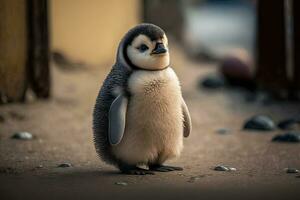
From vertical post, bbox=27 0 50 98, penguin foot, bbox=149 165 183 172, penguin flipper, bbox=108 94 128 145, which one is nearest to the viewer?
penguin flipper, bbox=108 94 128 145

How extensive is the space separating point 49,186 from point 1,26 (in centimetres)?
275

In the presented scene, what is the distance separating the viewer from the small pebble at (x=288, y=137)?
613cm

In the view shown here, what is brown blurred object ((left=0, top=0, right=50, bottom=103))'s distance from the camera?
22.8 ft

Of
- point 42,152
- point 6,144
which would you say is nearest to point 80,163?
point 42,152

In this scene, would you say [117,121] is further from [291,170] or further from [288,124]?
[288,124]

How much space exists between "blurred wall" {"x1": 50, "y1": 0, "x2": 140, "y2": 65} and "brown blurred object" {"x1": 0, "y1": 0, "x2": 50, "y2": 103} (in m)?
1.27

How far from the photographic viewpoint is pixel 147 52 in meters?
4.68

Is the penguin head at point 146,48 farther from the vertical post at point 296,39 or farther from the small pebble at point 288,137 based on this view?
the vertical post at point 296,39

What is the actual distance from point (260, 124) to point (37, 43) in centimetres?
211

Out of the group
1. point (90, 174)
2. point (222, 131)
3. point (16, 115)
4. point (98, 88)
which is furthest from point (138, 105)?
point (98, 88)

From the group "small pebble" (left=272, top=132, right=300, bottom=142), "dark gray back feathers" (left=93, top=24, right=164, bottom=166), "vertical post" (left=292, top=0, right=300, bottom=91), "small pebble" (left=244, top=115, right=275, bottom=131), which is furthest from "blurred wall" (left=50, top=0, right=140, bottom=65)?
"dark gray back feathers" (left=93, top=24, right=164, bottom=166)

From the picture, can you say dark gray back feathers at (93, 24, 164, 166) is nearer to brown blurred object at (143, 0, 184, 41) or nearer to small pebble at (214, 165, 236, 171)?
small pebble at (214, 165, 236, 171)

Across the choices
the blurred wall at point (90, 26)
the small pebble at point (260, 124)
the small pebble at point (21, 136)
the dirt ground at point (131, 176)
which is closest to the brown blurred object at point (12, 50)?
the dirt ground at point (131, 176)

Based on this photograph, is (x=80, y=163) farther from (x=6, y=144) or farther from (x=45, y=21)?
(x=45, y=21)
